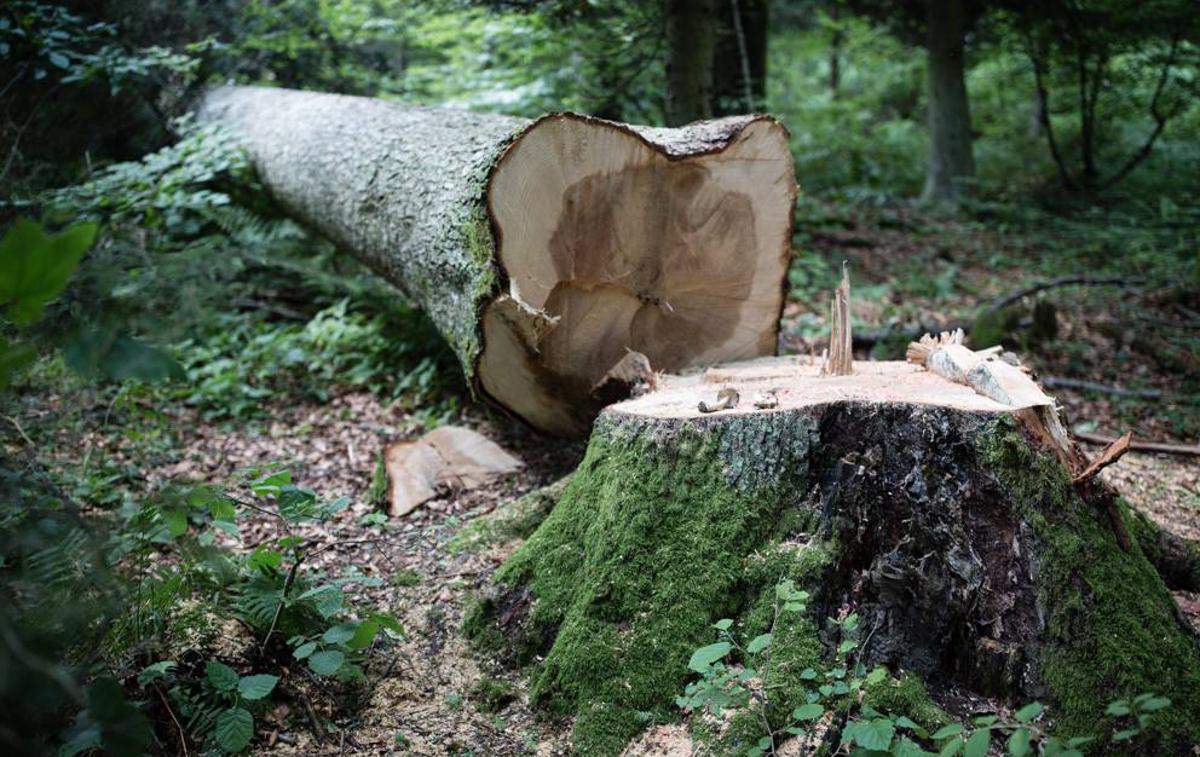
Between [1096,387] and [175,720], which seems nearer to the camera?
[175,720]

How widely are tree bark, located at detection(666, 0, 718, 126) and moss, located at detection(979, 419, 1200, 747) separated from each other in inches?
163

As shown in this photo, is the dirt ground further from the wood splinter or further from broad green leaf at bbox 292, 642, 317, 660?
the wood splinter

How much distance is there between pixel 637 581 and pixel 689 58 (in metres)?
4.49

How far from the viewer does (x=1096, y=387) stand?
16.6 ft

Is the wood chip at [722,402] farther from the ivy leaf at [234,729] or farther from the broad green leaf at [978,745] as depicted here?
the ivy leaf at [234,729]

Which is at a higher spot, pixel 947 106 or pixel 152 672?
pixel 947 106

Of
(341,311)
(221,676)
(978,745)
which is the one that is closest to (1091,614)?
(978,745)

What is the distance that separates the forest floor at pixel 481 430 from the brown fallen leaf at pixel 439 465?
7cm

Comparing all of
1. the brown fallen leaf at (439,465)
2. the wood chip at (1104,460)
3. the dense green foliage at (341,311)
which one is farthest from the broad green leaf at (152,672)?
the wood chip at (1104,460)

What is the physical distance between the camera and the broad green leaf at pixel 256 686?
2.27m

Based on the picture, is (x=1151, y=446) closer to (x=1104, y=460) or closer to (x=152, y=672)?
(x=1104, y=460)

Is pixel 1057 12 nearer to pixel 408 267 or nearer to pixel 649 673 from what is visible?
pixel 408 267

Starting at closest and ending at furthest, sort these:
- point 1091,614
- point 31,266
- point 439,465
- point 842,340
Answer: point 31,266, point 1091,614, point 842,340, point 439,465

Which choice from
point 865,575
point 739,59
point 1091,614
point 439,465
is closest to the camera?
point 1091,614
